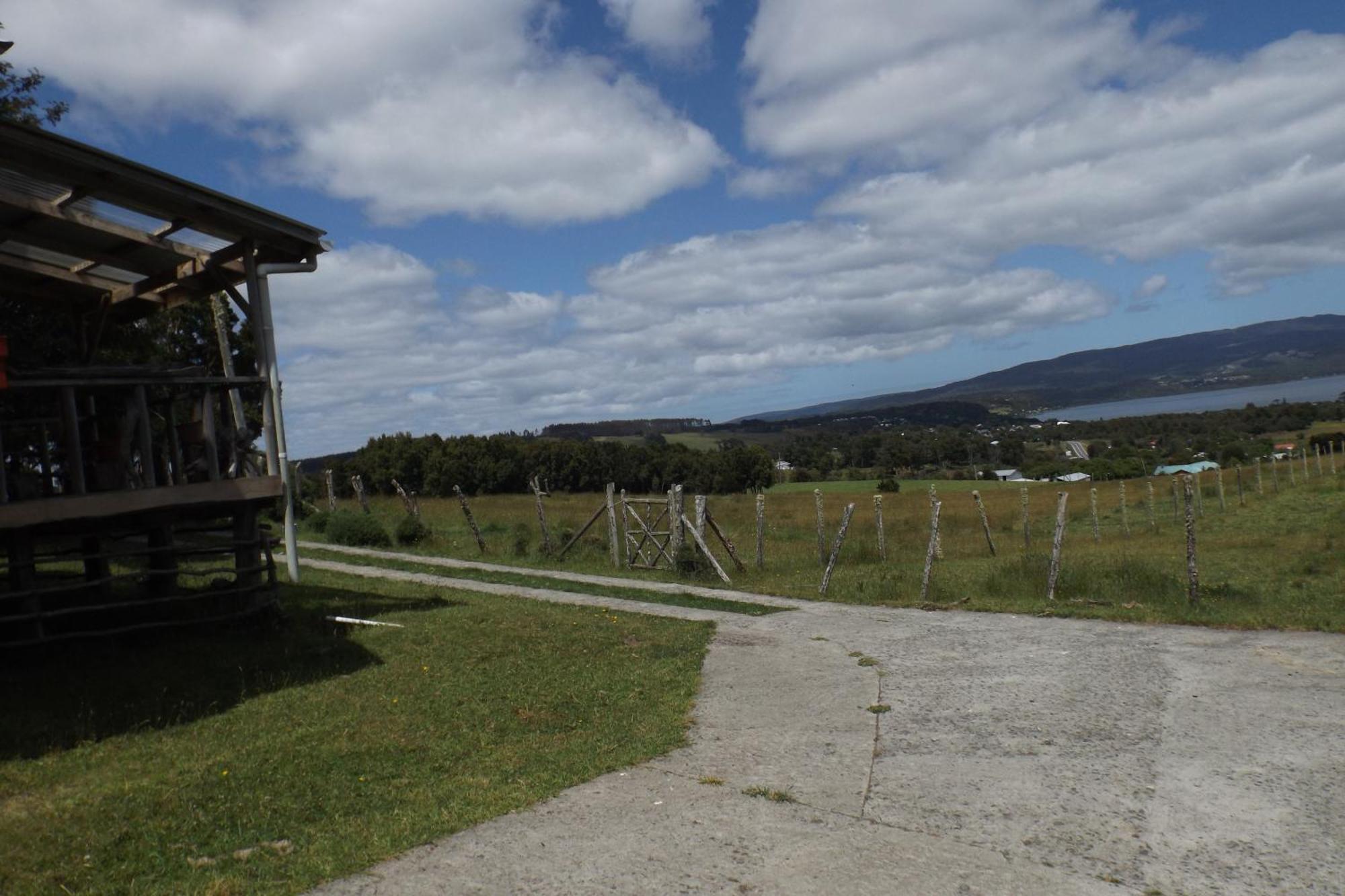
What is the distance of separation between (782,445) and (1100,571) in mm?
113438

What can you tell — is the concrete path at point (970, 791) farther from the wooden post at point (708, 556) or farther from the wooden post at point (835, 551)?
the wooden post at point (708, 556)

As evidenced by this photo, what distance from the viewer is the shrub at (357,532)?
1005 inches

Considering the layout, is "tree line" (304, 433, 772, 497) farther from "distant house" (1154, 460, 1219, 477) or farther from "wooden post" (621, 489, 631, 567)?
"distant house" (1154, 460, 1219, 477)

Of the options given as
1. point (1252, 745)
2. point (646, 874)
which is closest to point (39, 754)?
point (646, 874)

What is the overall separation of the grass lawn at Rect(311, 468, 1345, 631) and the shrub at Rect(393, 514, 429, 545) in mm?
482

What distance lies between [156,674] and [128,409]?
115 inches

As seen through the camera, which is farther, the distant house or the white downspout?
the distant house

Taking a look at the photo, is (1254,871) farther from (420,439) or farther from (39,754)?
(420,439)

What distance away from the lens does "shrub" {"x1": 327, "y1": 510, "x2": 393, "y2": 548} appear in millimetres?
25531

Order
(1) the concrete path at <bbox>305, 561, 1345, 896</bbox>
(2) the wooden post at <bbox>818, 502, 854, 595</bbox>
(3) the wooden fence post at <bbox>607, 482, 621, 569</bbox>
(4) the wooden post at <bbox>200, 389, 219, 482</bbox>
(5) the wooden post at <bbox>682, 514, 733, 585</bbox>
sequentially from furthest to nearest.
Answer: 1. (3) the wooden fence post at <bbox>607, 482, 621, 569</bbox>
2. (5) the wooden post at <bbox>682, 514, 733, 585</bbox>
3. (2) the wooden post at <bbox>818, 502, 854, 595</bbox>
4. (4) the wooden post at <bbox>200, 389, 219, 482</bbox>
5. (1) the concrete path at <bbox>305, 561, 1345, 896</bbox>

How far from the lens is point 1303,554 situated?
20.2m

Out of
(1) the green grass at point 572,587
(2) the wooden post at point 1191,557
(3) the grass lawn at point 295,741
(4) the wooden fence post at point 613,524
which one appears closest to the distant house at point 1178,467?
(4) the wooden fence post at point 613,524

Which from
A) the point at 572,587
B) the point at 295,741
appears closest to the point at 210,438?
the point at 295,741

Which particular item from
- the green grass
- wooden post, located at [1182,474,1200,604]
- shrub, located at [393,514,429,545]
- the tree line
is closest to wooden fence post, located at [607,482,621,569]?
the green grass
